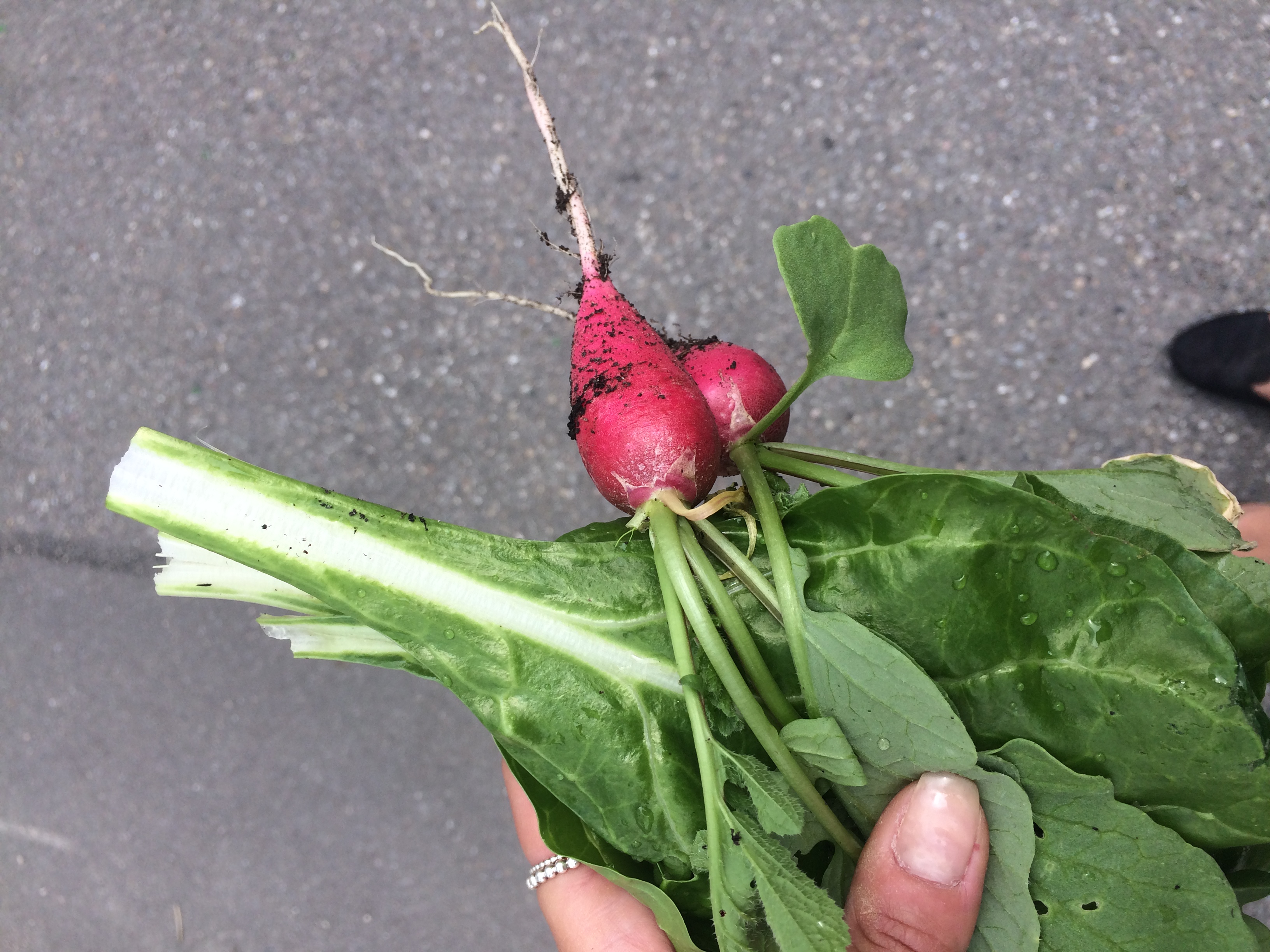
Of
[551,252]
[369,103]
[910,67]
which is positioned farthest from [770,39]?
[369,103]

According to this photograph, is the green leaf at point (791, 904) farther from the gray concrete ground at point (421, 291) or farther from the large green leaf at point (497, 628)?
the gray concrete ground at point (421, 291)

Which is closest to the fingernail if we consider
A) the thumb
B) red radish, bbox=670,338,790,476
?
the thumb

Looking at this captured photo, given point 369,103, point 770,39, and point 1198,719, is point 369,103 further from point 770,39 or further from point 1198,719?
point 1198,719

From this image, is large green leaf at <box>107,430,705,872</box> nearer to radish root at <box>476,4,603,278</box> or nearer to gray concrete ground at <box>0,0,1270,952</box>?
radish root at <box>476,4,603,278</box>

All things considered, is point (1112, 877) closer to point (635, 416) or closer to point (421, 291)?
point (635, 416)

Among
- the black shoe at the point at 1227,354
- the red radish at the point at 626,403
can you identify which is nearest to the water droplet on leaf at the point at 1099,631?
the red radish at the point at 626,403
